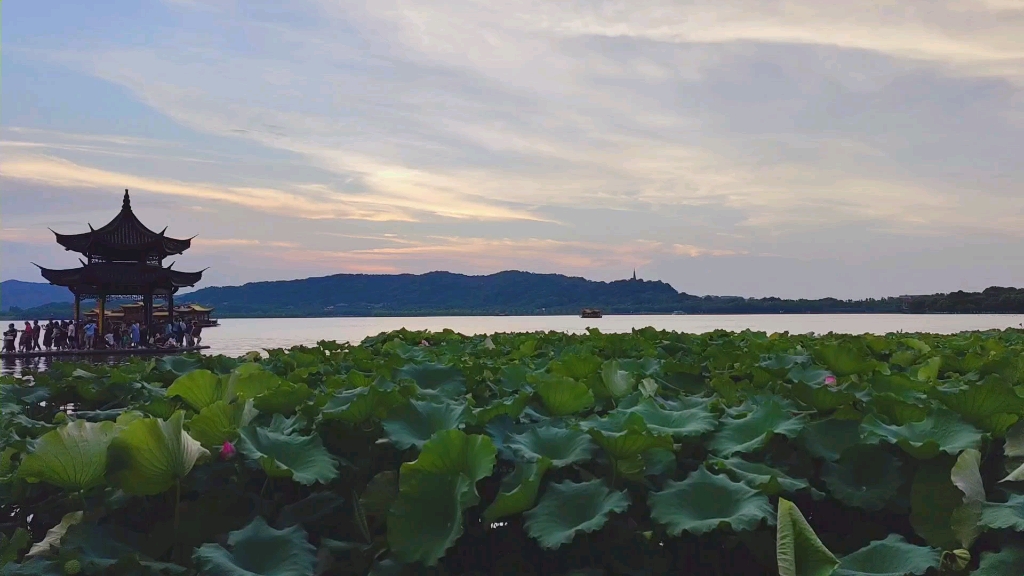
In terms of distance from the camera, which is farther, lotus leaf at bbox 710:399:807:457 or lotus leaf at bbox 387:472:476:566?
lotus leaf at bbox 710:399:807:457

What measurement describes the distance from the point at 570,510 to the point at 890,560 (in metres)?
0.66

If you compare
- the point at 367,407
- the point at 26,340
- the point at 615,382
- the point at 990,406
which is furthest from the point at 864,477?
the point at 26,340

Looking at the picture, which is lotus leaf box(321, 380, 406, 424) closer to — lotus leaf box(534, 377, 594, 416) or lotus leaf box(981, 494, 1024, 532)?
lotus leaf box(534, 377, 594, 416)

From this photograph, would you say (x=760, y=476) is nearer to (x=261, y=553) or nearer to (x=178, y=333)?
(x=261, y=553)

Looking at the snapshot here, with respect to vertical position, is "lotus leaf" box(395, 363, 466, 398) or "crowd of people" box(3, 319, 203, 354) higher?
"lotus leaf" box(395, 363, 466, 398)

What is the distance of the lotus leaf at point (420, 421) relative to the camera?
1.99 m

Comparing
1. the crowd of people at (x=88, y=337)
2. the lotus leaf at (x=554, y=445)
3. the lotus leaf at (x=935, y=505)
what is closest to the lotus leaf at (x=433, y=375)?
the lotus leaf at (x=554, y=445)

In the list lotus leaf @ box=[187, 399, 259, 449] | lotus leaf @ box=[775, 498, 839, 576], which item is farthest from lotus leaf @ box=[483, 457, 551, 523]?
lotus leaf @ box=[187, 399, 259, 449]

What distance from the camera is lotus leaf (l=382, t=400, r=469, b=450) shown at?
1.99 meters

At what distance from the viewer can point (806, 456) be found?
204cm

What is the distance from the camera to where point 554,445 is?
1.94 m

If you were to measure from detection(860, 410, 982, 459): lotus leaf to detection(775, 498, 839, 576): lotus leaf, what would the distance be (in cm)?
56

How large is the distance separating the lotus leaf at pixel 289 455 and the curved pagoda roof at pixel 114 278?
36.3 metres

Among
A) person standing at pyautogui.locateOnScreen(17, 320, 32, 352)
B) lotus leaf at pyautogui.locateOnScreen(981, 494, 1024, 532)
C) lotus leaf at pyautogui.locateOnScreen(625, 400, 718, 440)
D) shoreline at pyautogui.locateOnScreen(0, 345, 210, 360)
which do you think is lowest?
shoreline at pyautogui.locateOnScreen(0, 345, 210, 360)
